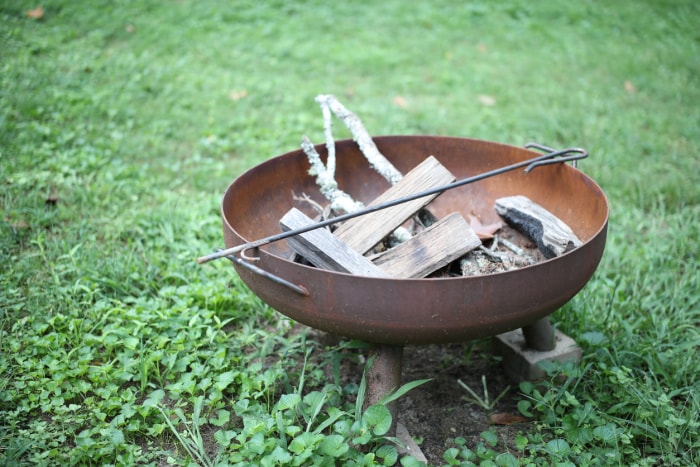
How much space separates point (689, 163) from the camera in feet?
12.9

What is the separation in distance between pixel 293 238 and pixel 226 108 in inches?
114

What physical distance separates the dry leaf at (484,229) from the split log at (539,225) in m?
0.06

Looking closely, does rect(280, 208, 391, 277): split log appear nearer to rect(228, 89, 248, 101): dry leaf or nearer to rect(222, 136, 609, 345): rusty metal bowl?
rect(222, 136, 609, 345): rusty metal bowl

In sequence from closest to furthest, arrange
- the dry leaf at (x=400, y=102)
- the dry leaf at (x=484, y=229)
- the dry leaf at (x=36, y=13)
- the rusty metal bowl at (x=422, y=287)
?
the rusty metal bowl at (x=422, y=287) < the dry leaf at (x=484, y=229) < the dry leaf at (x=400, y=102) < the dry leaf at (x=36, y=13)

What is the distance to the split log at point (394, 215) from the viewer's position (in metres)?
2.08

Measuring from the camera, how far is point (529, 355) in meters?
2.34

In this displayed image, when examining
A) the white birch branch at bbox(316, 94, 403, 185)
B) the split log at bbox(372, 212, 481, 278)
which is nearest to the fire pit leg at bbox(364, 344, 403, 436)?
the split log at bbox(372, 212, 481, 278)

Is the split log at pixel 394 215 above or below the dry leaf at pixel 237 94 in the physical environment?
above

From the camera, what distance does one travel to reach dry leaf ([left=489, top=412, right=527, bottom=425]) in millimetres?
2215

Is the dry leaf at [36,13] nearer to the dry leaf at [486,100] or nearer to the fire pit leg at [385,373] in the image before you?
the dry leaf at [486,100]

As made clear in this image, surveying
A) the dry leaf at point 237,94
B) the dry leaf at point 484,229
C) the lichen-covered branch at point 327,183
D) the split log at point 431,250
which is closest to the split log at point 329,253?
the split log at point 431,250

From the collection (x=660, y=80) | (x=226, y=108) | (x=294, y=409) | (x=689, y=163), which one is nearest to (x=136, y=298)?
(x=294, y=409)

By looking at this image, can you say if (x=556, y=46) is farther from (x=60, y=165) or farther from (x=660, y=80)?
(x=60, y=165)

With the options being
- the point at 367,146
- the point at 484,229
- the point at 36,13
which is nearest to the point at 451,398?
the point at 484,229
